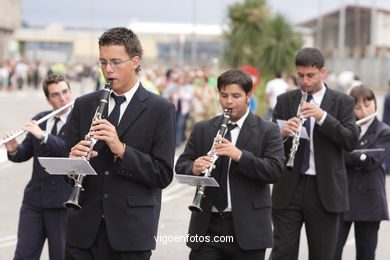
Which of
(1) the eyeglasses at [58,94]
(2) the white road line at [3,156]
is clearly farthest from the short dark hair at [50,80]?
(2) the white road line at [3,156]

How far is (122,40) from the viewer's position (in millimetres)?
5105

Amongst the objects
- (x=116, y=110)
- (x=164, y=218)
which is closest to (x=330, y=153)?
(x=116, y=110)

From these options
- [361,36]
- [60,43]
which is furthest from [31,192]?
[60,43]

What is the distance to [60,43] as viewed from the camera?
4882 inches

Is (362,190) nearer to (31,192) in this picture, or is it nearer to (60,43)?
(31,192)

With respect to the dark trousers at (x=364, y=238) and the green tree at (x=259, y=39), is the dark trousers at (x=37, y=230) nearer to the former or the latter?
the dark trousers at (x=364, y=238)

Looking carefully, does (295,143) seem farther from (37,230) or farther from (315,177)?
(37,230)

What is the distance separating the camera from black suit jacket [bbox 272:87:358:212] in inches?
269

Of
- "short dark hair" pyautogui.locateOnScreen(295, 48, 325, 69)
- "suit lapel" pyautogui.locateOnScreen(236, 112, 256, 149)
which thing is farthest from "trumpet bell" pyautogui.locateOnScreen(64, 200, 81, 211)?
"short dark hair" pyautogui.locateOnScreen(295, 48, 325, 69)

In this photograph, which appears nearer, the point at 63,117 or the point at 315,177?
the point at 315,177

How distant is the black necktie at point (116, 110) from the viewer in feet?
17.1

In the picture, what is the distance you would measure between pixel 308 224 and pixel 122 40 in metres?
2.53

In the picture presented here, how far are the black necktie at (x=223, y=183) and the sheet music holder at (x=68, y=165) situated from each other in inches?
46.0

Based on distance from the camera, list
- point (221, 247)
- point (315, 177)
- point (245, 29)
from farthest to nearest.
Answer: point (245, 29), point (315, 177), point (221, 247)
